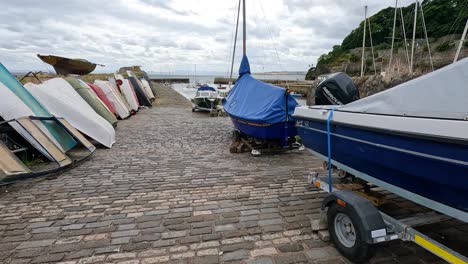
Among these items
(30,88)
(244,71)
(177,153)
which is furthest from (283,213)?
(30,88)

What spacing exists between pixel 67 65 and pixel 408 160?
130 feet

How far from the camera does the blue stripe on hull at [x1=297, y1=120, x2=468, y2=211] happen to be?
7.22 feet

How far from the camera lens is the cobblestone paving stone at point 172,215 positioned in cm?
307

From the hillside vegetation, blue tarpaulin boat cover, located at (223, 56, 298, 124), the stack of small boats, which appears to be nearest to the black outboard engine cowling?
blue tarpaulin boat cover, located at (223, 56, 298, 124)

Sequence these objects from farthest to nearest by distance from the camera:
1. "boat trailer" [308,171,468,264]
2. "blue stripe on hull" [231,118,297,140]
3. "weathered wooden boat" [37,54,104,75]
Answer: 1. "weathered wooden boat" [37,54,104,75]
2. "blue stripe on hull" [231,118,297,140]
3. "boat trailer" [308,171,468,264]

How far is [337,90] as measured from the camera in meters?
4.80

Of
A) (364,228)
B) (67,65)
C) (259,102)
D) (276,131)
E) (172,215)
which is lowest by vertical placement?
(172,215)

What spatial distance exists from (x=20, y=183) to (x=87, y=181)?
1.15 meters

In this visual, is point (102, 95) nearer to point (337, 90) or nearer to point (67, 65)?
point (337, 90)

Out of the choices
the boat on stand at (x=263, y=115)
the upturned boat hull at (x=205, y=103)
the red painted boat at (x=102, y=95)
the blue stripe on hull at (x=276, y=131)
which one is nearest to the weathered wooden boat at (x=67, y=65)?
the upturned boat hull at (x=205, y=103)

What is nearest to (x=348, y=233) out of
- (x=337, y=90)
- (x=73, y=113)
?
(x=337, y=90)

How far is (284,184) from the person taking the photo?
529 cm

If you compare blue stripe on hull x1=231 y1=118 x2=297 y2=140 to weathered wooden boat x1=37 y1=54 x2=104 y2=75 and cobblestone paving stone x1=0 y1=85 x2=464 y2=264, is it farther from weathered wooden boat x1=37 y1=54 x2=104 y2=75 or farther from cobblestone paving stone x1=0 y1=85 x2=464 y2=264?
weathered wooden boat x1=37 y1=54 x2=104 y2=75

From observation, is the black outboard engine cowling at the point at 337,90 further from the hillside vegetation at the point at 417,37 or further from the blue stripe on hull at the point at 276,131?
the hillside vegetation at the point at 417,37
